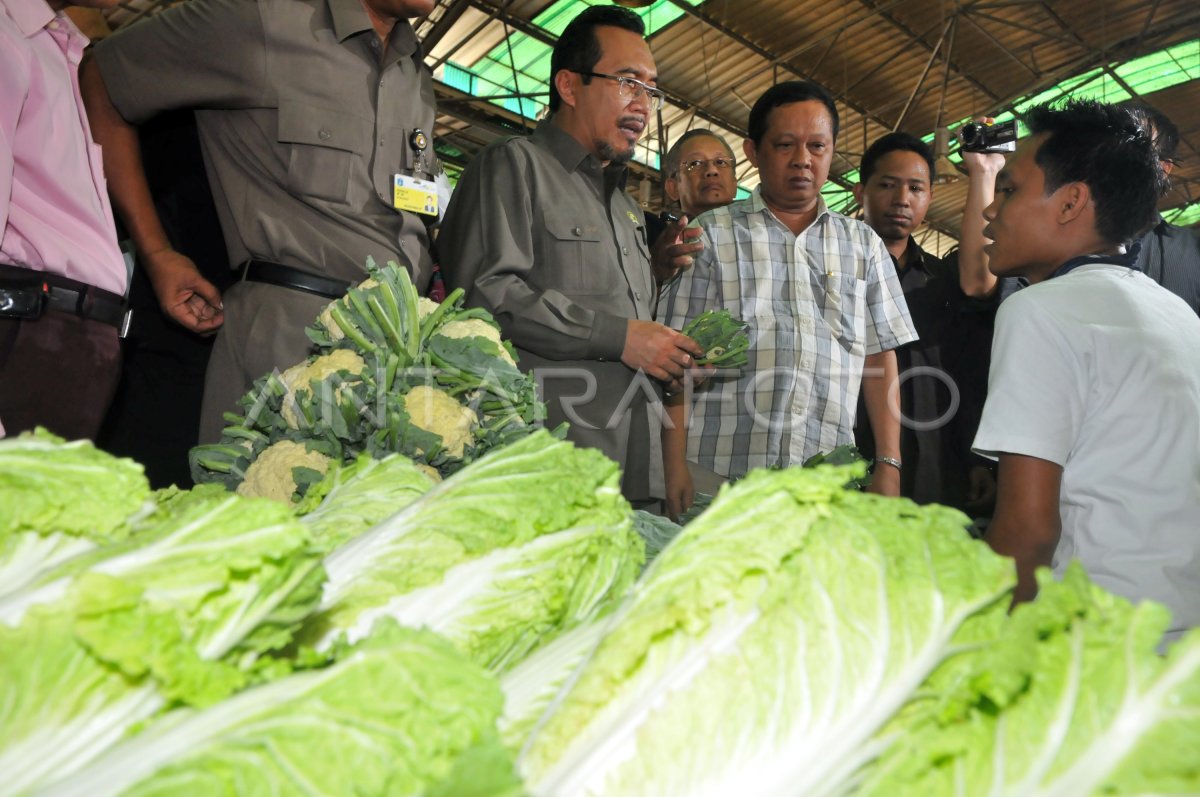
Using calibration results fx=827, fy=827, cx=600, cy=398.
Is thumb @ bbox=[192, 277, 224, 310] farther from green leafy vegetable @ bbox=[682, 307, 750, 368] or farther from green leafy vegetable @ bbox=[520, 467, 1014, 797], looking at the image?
→ green leafy vegetable @ bbox=[520, 467, 1014, 797]

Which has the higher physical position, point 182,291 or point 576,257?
point 576,257

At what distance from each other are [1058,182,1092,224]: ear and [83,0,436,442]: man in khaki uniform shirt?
75.0 inches

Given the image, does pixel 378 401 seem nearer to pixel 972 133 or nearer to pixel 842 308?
pixel 842 308

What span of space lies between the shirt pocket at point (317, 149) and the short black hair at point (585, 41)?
3.37ft

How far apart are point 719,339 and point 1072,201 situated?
1.15 metres

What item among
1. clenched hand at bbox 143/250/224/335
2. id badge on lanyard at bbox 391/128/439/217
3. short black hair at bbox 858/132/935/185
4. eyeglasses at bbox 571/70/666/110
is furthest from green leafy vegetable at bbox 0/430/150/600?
short black hair at bbox 858/132/935/185

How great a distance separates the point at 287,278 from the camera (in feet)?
7.27

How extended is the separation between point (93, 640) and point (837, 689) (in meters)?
0.56

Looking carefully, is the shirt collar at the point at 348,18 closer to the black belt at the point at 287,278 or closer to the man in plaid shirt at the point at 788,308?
the black belt at the point at 287,278

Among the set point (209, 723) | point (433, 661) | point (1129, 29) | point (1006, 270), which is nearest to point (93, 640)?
point (209, 723)

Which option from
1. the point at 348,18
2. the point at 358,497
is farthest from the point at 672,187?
the point at 358,497

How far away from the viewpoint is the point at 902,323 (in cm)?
356

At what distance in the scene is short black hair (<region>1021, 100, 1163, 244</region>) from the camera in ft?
7.59

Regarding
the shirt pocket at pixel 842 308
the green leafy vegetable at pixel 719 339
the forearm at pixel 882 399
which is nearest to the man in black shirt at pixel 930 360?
the forearm at pixel 882 399
